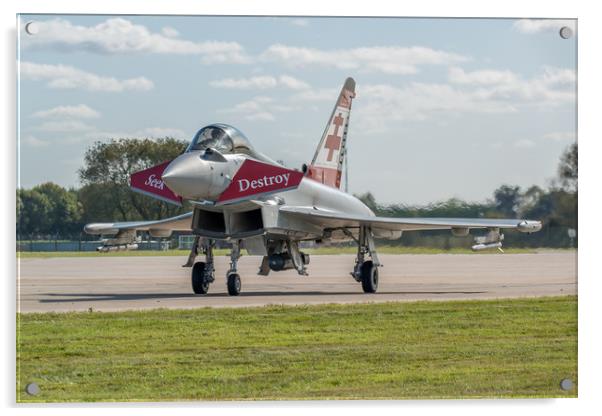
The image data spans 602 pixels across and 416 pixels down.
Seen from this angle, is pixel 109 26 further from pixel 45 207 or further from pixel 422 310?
pixel 422 310

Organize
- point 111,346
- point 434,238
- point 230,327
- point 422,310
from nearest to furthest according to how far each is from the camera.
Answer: point 111,346 → point 230,327 → point 422,310 → point 434,238

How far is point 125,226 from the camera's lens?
64.7ft

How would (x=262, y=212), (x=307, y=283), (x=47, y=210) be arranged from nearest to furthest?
(x=47, y=210), (x=262, y=212), (x=307, y=283)

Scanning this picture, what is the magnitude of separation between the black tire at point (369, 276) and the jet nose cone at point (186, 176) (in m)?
4.55

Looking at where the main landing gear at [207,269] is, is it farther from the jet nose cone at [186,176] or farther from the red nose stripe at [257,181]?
the jet nose cone at [186,176]

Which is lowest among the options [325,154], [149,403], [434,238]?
[149,403]

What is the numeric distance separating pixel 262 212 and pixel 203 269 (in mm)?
1720

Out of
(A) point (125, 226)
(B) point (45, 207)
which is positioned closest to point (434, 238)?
(A) point (125, 226)

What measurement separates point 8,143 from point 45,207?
1956 millimetres

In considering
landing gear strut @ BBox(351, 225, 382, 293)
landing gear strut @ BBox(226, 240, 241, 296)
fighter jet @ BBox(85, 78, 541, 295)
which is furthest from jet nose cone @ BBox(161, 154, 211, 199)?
landing gear strut @ BBox(351, 225, 382, 293)

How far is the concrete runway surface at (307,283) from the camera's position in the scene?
1658 cm

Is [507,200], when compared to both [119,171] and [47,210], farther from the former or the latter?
[119,171]

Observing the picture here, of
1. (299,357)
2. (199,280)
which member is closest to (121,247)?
(199,280)

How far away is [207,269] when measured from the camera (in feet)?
66.2
